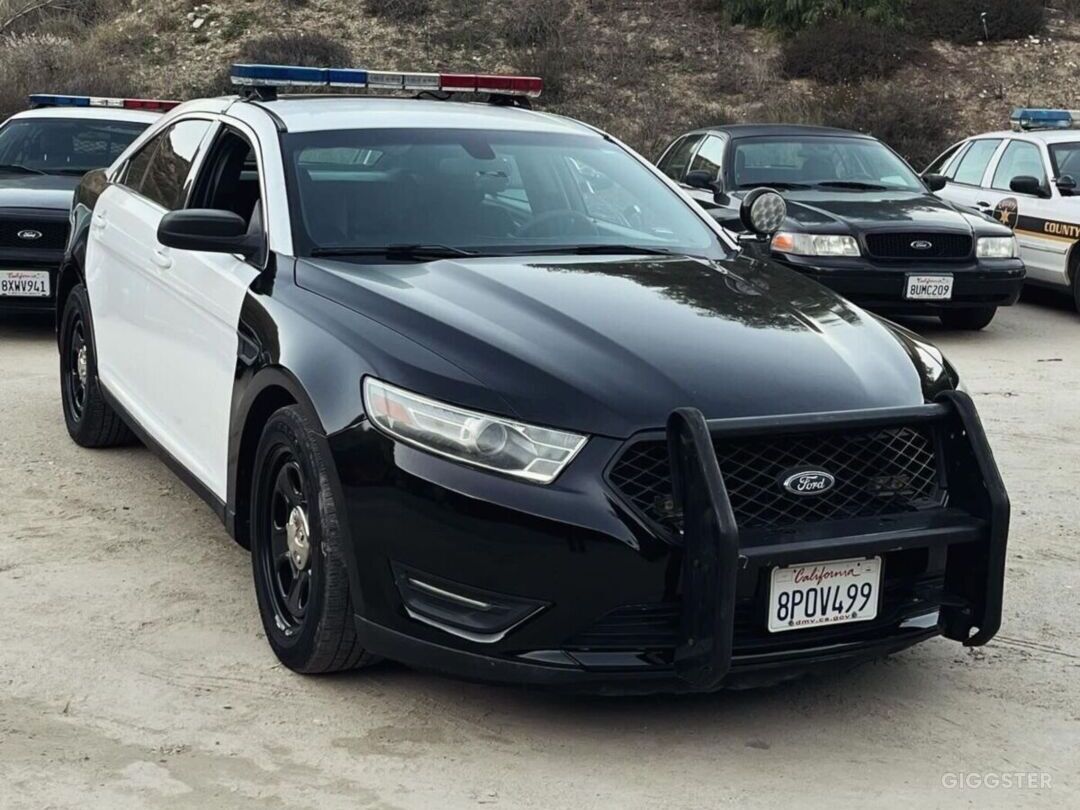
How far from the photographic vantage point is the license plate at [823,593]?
3.71 metres

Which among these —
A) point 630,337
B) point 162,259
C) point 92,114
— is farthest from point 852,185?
point 630,337

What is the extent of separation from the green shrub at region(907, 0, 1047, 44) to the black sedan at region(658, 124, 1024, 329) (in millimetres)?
15717

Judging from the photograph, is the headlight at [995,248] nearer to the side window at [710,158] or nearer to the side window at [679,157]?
the side window at [710,158]

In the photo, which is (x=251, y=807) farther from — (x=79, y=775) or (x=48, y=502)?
(x=48, y=502)

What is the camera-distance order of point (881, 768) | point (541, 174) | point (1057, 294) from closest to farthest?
point (881, 768) < point (541, 174) < point (1057, 294)

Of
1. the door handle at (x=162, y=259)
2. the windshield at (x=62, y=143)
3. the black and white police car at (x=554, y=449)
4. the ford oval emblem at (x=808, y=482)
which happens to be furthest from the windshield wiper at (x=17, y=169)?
the ford oval emblem at (x=808, y=482)

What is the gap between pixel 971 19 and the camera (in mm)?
26391

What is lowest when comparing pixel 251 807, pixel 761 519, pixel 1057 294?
pixel 1057 294

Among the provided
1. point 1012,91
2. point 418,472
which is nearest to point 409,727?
point 418,472

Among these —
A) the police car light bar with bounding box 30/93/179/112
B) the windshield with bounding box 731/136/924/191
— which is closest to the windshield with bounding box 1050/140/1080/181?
the windshield with bounding box 731/136/924/191

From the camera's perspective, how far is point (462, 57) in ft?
87.5

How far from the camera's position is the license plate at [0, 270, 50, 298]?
963cm

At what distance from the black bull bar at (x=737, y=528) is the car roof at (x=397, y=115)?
2.13 metres

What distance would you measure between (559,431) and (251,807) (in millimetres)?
1123
